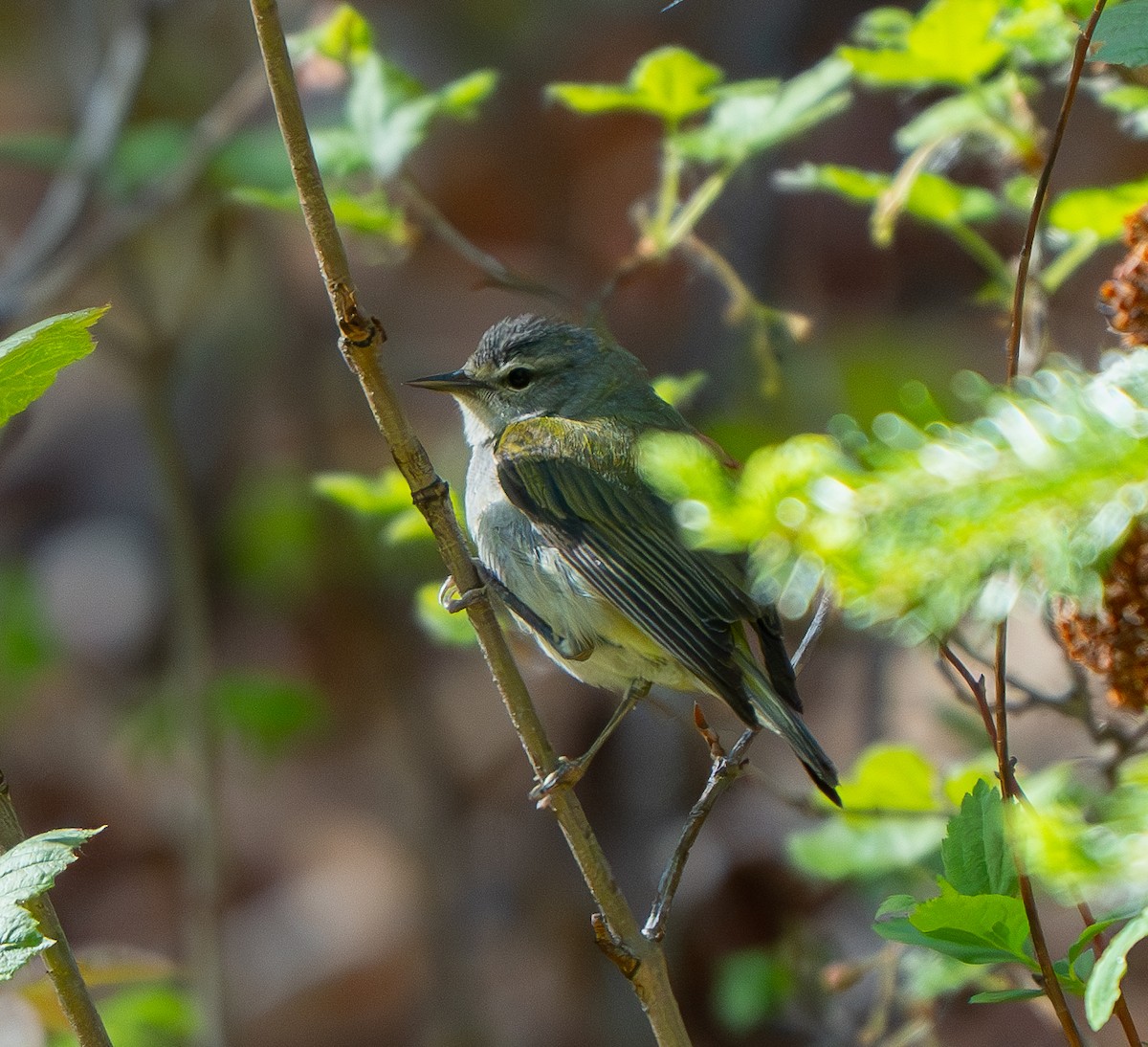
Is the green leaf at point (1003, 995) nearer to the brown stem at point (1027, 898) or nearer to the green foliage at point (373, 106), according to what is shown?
the brown stem at point (1027, 898)

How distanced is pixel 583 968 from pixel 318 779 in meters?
1.72

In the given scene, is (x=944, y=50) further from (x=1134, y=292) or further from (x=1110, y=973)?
(x=1110, y=973)

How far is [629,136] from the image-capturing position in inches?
308

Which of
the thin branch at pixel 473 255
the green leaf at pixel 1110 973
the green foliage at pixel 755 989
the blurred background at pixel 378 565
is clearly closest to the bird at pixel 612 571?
the thin branch at pixel 473 255

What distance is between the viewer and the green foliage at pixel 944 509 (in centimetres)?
78

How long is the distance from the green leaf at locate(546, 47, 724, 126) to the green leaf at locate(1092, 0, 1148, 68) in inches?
49.2

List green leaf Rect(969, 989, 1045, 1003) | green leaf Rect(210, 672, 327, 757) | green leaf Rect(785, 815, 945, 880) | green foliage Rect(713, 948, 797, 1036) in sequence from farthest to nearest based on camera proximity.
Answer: green leaf Rect(210, 672, 327, 757) < green foliage Rect(713, 948, 797, 1036) < green leaf Rect(785, 815, 945, 880) < green leaf Rect(969, 989, 1045, 1003)

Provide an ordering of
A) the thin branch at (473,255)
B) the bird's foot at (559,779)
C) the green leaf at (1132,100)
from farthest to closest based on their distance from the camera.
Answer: the thin branch at (473,255) < the green leaf at (1132,100) < the bird's foot at (559,779)

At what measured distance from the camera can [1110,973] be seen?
1.04 m

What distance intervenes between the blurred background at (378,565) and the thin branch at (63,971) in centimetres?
272

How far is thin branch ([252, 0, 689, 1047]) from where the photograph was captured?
1.83 metres

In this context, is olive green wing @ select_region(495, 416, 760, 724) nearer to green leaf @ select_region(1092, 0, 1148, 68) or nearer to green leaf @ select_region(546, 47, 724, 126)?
green leaf @ select_region(546, 47, 724, 126)

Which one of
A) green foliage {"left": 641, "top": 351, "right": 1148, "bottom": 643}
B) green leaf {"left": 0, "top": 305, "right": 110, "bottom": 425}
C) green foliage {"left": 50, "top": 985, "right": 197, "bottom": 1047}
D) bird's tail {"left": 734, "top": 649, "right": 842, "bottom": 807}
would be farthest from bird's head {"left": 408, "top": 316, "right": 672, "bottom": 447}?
green foliage {"left": 641, "top": 351, "right": 1148, "bottom": 643}

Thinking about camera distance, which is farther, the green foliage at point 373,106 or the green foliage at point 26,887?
the green foliage at point 373,106
